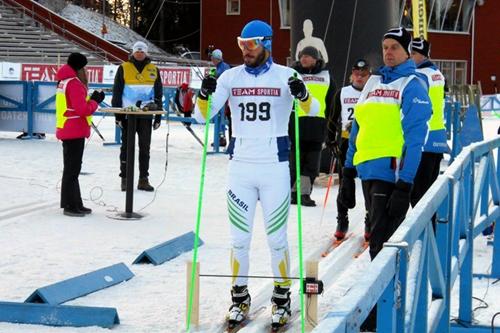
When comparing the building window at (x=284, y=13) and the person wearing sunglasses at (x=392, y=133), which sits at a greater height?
the building window at (x=284, y=13)

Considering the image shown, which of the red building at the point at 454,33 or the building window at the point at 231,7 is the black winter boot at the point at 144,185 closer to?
the red building at the point at 454,33

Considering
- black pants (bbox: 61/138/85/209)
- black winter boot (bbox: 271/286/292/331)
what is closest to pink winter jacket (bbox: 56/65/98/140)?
black pants (bbox: 61/138/85/209)

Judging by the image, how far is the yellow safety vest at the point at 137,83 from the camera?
1075 cm

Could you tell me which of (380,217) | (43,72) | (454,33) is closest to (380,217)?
(380,217)

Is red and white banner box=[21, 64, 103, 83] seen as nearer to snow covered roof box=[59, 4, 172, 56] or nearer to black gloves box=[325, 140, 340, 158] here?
snow covered roof box=[59, 4, 172, 56]

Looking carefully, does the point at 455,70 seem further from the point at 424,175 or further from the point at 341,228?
the point at 424,175

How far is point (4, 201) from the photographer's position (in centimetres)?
1027

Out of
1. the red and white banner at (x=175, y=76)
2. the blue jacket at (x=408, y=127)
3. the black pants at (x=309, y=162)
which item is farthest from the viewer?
the red and white banner at (x=175, y=76)

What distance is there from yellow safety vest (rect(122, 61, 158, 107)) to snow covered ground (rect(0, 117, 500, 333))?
1.21 metres

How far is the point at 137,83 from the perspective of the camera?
10.8 metres

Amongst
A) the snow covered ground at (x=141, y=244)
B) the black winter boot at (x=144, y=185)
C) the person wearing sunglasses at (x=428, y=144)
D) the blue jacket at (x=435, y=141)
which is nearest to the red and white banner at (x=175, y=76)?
the snow covered ground at (x=141, y=244)

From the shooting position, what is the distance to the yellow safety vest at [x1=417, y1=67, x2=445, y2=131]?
7.62 m

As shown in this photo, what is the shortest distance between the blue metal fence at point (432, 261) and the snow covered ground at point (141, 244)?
2.07 feet

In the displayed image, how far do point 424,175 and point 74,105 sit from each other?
3.75 m
